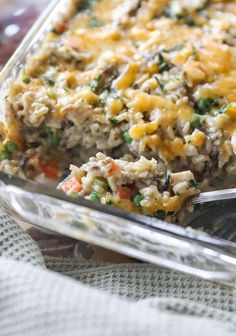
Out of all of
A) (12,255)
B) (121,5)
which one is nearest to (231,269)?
(12,255)

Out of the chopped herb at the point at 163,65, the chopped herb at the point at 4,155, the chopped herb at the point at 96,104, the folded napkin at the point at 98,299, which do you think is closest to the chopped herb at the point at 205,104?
the chopped herb at the point at 163,65

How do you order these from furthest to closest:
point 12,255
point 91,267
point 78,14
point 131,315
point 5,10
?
point 5,10
point 78,14
point 91,267
point 12,255
point 131,315

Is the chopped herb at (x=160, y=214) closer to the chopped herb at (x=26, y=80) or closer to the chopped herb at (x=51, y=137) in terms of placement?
the chopped herb at (x=51, y=137)

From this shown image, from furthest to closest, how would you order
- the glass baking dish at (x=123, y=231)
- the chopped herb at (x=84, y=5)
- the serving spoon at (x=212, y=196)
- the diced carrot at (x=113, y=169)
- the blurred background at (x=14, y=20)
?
the blurred background at (x=14, y=20) → the chopped herb at (x=84, y=5) → the serving spoon at (x=212, y=196) → the diced carrot at (x=113, y=169) → the glass baking dish at (x=123, y=231)

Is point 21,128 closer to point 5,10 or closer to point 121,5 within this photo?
point 121,5

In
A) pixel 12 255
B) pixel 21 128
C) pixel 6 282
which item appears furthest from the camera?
pixel 21 128

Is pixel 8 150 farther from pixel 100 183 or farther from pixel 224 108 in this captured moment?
pixel 224 108

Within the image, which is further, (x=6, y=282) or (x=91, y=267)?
(x=91, y=267)
